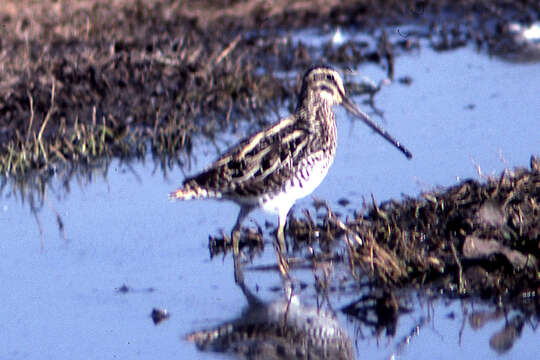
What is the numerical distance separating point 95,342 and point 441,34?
25.1 ft

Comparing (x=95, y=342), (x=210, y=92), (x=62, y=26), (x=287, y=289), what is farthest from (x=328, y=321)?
(x=62, y=26)

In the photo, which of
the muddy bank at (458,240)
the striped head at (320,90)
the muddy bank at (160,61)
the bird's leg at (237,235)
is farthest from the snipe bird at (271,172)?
the muddy bank at (160,61)

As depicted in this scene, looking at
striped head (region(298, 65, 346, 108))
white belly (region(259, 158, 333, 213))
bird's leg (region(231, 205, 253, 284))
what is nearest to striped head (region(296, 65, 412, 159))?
striped head (region(298, 65, 346, 108))

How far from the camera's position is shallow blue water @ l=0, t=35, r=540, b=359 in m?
5.50

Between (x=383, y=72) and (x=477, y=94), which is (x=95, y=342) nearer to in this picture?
(x=477, y=94)

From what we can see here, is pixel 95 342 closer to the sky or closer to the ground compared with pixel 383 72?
closer to the ground

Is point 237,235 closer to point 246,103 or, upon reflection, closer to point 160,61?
point 246,103

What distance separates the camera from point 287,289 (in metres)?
6.15

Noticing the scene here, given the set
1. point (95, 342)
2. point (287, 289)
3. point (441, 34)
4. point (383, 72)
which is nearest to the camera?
point (95, 342)

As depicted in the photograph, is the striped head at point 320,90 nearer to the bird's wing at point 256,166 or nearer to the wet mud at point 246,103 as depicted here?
the bird's wing at point 256,166

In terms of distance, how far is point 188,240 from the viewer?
7.14 meters

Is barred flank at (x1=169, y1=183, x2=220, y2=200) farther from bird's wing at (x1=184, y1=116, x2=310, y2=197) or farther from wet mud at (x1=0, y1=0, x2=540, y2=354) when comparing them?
wet mud at (x1=0, y1=0, x2=540, y2=354)

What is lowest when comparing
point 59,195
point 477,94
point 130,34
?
point 59,195

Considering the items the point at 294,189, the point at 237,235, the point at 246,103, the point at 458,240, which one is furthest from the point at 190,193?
the point at 246,103
